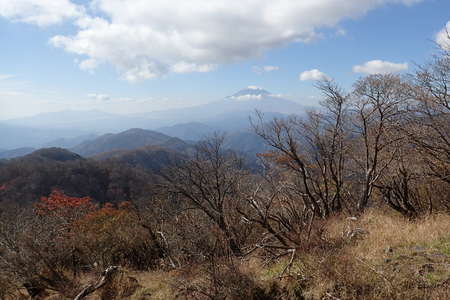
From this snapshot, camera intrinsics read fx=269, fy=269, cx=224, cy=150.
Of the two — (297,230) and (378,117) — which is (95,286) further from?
(378,117)

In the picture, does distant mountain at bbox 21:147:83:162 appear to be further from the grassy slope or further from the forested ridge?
the grassy slope

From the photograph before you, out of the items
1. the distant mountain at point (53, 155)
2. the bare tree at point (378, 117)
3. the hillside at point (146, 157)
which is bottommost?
the hillside at point (146, 157)

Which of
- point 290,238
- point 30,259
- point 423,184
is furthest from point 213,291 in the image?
point 423,184

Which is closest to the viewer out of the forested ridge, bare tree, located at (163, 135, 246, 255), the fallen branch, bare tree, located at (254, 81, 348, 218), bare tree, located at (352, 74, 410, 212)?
the forested ridge

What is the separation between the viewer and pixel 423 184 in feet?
34.0

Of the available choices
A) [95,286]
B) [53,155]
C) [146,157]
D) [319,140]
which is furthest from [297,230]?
[146,157]

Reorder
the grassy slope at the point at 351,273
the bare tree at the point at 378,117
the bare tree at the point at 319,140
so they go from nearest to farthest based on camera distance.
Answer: the grassy slope at the point at 351,273 → the bare tree at the point at 378,117 → the bare tree at the point at 319,140

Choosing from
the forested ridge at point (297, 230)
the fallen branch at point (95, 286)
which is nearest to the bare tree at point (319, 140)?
the forested ridge at point (297, 230)

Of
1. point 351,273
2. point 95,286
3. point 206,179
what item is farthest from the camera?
point 206,179

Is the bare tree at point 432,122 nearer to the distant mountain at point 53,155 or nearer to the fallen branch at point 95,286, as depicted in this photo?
the fallen branch at point 95,286

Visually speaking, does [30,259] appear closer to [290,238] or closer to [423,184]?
[290,238]

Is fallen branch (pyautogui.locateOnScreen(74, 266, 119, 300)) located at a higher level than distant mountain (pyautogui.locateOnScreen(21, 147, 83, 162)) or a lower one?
higher

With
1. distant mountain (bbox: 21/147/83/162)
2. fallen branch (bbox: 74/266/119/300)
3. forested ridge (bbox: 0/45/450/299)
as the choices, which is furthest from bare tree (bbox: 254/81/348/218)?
distant mountain (bbox: 21/147/83/162)

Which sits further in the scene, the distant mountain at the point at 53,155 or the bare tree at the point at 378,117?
the distant mountain at the point at 53,155
